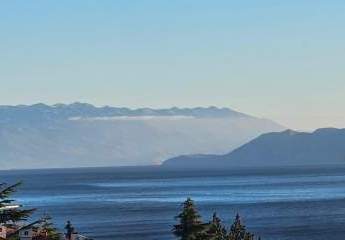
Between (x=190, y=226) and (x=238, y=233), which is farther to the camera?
(x=238, y=233)

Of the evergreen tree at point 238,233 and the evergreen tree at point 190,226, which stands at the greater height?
the evergreen tree at point 190,226

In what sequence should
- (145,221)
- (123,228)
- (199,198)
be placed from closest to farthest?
1. (123,228)
2. (145,221)
3. (199,198)

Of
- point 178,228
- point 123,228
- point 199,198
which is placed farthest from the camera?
point 199,198

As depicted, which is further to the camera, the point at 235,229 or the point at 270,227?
the point at 270,227

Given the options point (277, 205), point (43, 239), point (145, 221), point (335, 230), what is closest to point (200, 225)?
point (43, 239)

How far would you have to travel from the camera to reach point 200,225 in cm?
3425

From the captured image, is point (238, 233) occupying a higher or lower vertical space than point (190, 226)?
lower

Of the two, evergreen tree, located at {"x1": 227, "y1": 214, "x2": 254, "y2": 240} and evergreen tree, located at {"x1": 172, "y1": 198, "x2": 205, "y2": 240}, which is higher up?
evergreen tree, located at {"x1": 172, "y1": 198, "x2": 205, "y2": 240}

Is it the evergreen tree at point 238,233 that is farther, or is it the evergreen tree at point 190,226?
the evergreen tree at point 238,233

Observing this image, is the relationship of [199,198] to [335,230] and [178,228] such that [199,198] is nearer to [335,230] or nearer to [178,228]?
[335,230]

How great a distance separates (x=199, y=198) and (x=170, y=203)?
16963mm

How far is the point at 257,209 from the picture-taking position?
161625 mm

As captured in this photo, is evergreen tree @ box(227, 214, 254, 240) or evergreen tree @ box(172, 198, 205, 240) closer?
evergreen tree @ box(172, 198, 205, 240)

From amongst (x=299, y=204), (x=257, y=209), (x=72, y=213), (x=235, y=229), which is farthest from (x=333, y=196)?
(x=235, y=229)
